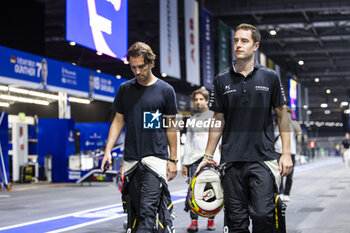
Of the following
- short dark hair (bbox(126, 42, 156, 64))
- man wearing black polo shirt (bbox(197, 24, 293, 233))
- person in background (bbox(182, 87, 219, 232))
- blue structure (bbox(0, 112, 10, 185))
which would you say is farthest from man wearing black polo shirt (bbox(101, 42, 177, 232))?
blue structure (bbox(0, 112, 10, 185))

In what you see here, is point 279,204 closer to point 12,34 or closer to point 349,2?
point 12,34

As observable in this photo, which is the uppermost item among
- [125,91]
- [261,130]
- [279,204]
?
[125,91]

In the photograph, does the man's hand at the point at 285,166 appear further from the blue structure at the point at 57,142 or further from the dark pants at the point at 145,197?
the blue structure at the point at 57,142

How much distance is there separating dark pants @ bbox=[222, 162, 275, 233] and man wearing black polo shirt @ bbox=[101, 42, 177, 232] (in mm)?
799

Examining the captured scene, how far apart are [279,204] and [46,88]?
14419 mm

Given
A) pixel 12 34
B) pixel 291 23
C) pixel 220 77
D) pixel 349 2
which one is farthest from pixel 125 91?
pixel 291 23

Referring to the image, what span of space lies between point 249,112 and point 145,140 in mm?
1021

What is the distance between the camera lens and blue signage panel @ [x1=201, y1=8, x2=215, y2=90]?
22797 millimetres

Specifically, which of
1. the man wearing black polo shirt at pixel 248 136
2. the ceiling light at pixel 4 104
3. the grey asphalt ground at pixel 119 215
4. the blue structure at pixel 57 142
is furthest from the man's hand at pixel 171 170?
the ceiling light at pixel 4 104

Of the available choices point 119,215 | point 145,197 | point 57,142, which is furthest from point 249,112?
point 57,142

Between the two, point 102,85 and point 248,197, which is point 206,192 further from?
point 102,85

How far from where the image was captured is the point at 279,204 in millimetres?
4105

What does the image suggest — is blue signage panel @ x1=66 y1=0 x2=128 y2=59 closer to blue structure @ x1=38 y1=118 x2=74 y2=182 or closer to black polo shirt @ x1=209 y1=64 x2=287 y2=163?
blue structure @ x1=38 y1=118 x2=74 y2=182

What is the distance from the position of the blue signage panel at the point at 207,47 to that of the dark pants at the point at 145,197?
17916 mm
